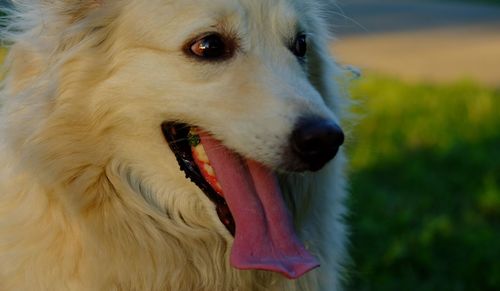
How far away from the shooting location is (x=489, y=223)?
5609 millimetres

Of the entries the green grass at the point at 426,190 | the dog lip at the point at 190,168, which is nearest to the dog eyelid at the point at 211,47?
the dog lip at the point at 190,168

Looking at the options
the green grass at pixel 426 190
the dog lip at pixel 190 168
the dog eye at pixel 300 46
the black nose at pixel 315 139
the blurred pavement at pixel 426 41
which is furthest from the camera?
the blurred pavement at pixel 426 41

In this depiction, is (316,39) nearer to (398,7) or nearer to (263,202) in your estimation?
(263,202)

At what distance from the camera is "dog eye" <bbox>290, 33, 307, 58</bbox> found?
3.45 metres

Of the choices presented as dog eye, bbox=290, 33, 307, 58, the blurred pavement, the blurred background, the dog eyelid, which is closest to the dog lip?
the dog eyelid

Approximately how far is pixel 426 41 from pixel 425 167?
237 inches

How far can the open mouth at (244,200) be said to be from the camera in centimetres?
318

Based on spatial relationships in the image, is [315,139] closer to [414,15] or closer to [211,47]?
[211,47]

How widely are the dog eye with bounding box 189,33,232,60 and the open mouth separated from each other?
27cm

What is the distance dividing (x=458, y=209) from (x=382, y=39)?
6958 mm

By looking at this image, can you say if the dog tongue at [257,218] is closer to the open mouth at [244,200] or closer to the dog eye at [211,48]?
the open mouth at [244,200]

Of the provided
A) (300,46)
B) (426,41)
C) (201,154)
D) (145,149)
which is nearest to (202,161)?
(201,154)

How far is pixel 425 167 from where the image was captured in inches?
260

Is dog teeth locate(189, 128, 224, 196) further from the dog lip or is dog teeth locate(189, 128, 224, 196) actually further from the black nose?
the black nose
